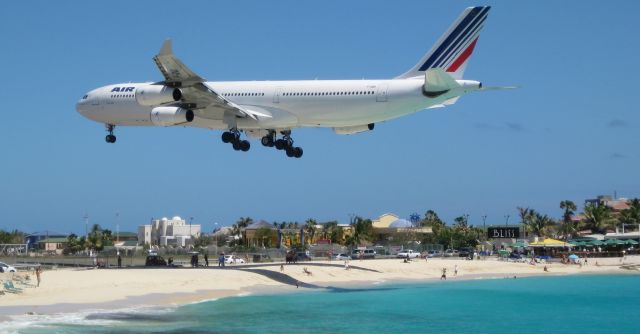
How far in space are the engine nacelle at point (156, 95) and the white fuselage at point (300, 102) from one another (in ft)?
14.5

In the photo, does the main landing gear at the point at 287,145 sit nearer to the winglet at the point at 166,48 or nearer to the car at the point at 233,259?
the winglet at the point at 166,48

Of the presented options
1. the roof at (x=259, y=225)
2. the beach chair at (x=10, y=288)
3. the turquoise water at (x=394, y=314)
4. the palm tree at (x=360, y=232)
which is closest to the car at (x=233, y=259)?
the turquoise water at (x=394, y=314)

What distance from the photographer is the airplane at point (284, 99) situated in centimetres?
4488

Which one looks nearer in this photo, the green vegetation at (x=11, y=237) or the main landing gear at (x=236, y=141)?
the main landing gear at (x=236, y=141)

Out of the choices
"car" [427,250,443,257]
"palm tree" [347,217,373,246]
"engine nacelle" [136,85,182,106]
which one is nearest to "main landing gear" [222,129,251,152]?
"engine nacelle" [136,85,182,106]

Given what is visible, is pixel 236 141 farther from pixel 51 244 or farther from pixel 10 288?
pixel 51 244

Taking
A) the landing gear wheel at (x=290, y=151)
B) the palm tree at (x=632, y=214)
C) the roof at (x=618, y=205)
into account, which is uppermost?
the roof at (x=618, y=205)

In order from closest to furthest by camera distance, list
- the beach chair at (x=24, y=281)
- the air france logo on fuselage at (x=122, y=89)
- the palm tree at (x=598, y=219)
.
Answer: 1. the beach chair at (x=24, y=281)
2. the air france logo on fuselage at (x=122, y=89)
3. the palm tree at (x=598, y=219)

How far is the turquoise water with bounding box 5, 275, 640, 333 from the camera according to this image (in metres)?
38.8

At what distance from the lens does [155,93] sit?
46.1 meters

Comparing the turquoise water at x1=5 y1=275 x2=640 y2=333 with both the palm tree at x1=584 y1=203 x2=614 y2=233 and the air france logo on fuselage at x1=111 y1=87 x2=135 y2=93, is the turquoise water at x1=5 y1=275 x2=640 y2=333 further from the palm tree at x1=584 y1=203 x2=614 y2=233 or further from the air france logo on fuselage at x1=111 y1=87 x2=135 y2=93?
the palm tree at x1=584 y1=203 x2=614 y2=233

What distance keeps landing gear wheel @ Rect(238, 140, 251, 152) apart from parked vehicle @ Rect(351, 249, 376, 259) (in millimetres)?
33303

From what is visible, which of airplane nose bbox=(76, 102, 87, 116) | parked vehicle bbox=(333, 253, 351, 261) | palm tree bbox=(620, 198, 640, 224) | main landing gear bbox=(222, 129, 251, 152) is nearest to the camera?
main landing gear bbox=(222, 129, 251, 152)

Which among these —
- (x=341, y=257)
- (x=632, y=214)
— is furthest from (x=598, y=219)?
(x=341, y=257)
